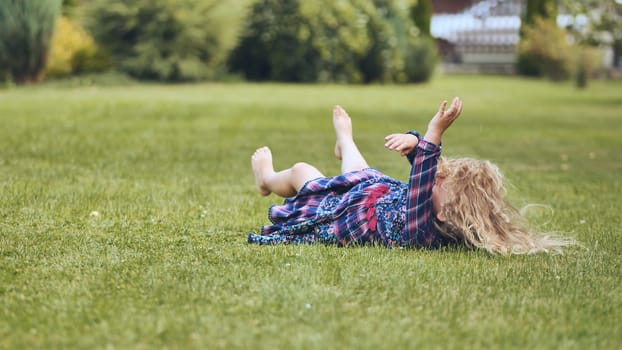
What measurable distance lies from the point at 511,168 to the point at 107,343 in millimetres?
5213

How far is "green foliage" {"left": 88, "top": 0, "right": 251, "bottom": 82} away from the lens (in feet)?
57.5

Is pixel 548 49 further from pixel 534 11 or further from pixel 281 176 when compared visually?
pixel 281 176

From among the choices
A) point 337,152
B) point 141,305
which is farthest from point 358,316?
point 337,152

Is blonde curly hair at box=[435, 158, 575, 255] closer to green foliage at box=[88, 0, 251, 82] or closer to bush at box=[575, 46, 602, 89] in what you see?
green foliage at box=[88, 0, 251, 82]

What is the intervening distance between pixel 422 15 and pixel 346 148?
24.5 meters

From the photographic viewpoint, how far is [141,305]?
2645 mm

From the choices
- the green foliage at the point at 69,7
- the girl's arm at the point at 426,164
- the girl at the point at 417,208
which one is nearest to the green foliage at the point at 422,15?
the green foliage at the point at 69,7

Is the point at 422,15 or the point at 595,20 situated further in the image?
the point at 422,15

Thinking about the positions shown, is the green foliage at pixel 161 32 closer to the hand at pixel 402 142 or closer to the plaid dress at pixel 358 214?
the plaid dress at pixel 358 214

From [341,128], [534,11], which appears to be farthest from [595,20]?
[534,11]

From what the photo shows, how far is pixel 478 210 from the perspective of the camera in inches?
141

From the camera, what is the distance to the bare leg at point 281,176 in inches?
154

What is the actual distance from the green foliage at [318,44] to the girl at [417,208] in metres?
17.1

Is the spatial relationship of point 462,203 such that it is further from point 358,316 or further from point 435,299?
point 358,316
